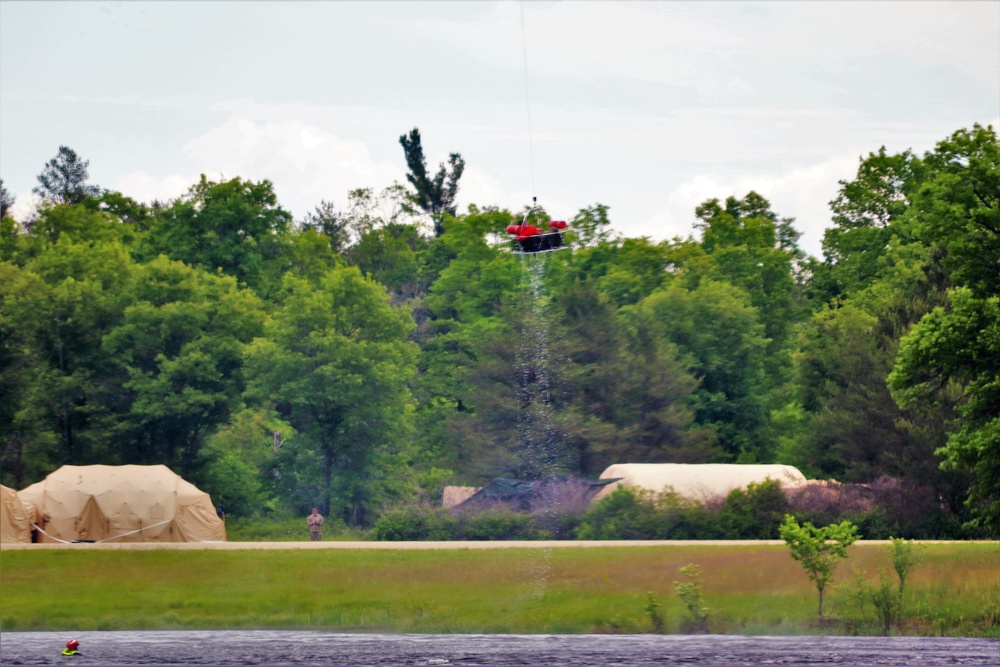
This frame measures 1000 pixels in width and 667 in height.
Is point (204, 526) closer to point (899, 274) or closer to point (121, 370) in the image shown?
point (121, 370)

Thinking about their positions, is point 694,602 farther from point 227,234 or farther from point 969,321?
point 227,234

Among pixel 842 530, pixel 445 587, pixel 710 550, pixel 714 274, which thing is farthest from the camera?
pixel 714 274

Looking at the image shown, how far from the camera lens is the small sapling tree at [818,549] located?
3741cm

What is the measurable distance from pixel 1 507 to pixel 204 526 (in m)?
8.08

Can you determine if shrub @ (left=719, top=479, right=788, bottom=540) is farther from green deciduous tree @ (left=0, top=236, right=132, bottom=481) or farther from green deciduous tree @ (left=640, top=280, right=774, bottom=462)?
green deciduous tree @ (left=0, top=236, right=132, bottom=481)

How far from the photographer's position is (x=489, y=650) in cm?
3509

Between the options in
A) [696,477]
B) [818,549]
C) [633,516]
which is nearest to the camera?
[818,549]

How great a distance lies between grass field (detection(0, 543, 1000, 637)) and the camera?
3781cm

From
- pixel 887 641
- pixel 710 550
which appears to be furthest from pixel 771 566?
pixel 887 641

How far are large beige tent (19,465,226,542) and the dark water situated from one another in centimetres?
1697

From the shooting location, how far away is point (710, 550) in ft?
146

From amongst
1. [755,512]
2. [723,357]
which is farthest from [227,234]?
[755,512]

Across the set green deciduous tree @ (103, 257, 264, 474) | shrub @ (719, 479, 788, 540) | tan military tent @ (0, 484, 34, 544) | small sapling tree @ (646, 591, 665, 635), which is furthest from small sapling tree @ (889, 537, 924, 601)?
green deciduous tree @ (103, 257, 264, 474)

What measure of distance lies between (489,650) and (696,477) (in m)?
23.4
